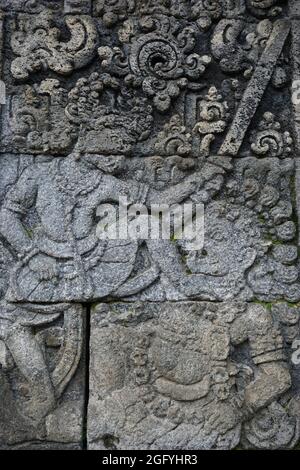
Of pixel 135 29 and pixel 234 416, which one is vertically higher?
pixel 135 29

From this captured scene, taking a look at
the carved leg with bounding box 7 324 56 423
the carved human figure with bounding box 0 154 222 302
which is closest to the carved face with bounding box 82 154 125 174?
the carved human figure with bounding box 0 154 222 302

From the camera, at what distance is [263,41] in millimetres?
3840

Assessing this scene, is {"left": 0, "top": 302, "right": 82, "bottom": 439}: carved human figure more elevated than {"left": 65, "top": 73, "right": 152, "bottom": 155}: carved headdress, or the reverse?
{"left": 65, "top": 73, "right": 152, "bottom": 155}: carved headdress

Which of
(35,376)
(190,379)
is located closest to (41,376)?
(35,376)

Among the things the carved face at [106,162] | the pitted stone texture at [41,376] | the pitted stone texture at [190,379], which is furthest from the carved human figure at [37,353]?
the carved face at [106,162]

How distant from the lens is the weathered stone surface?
346cm

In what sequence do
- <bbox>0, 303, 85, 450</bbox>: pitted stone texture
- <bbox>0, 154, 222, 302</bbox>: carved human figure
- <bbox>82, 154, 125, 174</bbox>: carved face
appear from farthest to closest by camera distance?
<bbox>82, 154, 125, 174</bbox>: carved face < <bbox>0, 154, 222, 302</bbox>: carved human figure < <bbox>0, 303, 85, 450</bbox>: pitted stone texture

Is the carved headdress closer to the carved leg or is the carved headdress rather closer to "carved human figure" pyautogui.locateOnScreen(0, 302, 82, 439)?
"carved human figure" pyautogui.locateOnScreen(0, 302, 82, 439)

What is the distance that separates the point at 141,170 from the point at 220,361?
50.3 inches

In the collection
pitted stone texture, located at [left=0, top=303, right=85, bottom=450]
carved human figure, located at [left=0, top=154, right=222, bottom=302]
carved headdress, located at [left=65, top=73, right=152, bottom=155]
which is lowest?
pitted stone texture, located at [left=0, top=303, right=85, bottom=450]

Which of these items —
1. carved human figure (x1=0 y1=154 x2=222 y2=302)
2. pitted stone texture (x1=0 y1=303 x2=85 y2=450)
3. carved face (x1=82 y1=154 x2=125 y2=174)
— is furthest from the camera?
carved face (x1=82 y1=154 x2=125 y2=174)

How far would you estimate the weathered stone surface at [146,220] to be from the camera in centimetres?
346
